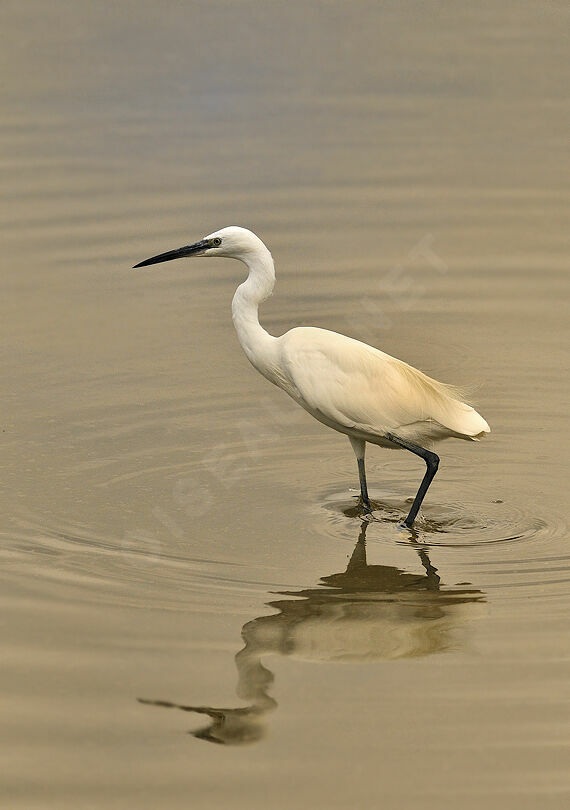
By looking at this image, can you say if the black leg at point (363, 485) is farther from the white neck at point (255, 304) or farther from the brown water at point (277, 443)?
the white neck at point (255, 304)

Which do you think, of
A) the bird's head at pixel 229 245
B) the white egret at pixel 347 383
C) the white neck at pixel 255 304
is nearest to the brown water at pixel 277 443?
the white egret at pixel 347 383

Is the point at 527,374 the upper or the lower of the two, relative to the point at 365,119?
lower

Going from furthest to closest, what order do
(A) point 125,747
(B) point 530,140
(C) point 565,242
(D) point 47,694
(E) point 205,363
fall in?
1. (B) point 530,140
2. (C) point 565,242
3. (E) point 205,363
4. (D) point 47,694
5. (A) point 125,747

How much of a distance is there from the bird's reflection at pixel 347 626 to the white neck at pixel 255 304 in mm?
1102

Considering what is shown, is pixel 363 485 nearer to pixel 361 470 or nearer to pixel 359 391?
pixel 361 470

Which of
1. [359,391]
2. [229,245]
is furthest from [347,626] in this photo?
[229,245]

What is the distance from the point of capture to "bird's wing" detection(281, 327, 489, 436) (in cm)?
700

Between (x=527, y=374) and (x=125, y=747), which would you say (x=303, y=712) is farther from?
(x=527, y=374)

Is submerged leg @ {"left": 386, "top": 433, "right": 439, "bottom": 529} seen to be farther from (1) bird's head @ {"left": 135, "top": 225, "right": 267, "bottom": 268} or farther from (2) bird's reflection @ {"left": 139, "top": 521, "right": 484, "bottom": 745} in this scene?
(1) bird's head @ {"left": 135, "top": 225, "right": 267, "bottom": 268}

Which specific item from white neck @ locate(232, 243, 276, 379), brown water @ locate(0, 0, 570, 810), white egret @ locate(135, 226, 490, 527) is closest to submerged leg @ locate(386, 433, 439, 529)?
white egret @ locate(135, 226, 490, 527)

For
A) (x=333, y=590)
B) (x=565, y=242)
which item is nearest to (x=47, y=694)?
(x=333, y=590)

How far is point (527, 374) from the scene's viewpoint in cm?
891

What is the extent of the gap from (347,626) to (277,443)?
213cm

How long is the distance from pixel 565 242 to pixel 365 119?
3600mm
